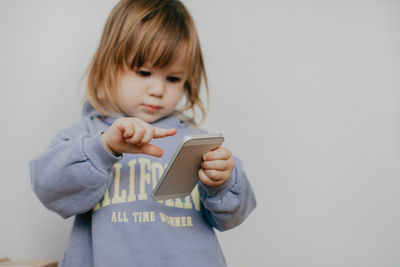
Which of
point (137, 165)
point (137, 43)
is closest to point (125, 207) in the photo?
point (137, 165)

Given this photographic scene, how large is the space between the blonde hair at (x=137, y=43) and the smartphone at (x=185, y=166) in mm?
241

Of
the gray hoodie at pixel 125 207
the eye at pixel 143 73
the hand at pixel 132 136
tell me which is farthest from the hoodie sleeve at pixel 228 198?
the eye at pixel 143 73

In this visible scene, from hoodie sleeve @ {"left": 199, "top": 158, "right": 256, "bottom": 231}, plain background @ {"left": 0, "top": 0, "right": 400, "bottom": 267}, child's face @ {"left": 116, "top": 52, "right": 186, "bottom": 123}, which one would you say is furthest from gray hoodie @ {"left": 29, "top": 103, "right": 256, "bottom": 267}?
plain background @ {"left": 0, "top": 0, "right": 400, "bottom": 267}

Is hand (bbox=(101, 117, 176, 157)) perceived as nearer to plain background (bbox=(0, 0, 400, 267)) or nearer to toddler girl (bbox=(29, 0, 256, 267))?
toddler girl (bbox=(29, 0, 256, 267))

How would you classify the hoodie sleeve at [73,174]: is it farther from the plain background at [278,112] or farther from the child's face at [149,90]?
the plain background at [278,112]

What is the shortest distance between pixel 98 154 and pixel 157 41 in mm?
273

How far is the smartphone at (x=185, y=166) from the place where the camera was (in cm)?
55

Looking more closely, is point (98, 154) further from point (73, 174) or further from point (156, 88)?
point (156, 88)

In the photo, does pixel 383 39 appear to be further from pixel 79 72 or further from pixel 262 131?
pixel 79 72

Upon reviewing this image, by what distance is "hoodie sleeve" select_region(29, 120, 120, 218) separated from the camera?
24.1 inches

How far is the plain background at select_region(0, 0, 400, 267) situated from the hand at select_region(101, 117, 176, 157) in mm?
446

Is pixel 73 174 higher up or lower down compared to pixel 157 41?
lower down

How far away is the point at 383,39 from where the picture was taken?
1021mm

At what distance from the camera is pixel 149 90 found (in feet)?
2.47
